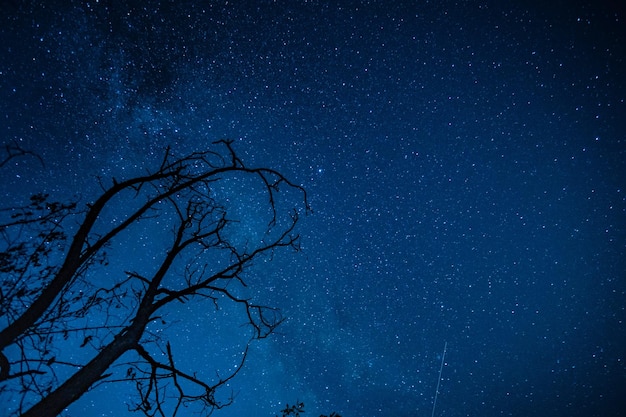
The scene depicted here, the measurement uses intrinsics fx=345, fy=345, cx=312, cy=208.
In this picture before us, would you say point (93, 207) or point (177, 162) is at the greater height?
point (177, 162)

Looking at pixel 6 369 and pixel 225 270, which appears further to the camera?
pixel 225 270

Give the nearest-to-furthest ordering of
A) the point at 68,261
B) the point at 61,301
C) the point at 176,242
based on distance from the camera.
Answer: the point at 68,261
the point at 176,242
the point at 61,301

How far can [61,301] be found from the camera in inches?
144

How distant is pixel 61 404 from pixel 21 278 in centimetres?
177

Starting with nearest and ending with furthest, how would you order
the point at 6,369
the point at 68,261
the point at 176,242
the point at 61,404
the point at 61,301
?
1. the point at 61,404
2. the point at 68,261
3. the point at 6,369
4. the point at 176,242
5. the point at 61,301

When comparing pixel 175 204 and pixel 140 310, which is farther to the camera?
pixel 175 204

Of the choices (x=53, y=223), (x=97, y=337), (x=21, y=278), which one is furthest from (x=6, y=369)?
(x=53, y=223)

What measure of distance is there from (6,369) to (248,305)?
2097 mm


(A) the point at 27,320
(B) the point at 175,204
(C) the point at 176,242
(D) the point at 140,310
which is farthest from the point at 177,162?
(A) the point at 27,320

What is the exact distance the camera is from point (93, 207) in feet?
9.01

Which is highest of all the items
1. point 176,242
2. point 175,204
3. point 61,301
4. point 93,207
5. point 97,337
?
point 175,204

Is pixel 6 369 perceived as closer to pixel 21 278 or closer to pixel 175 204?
pixel 21 278

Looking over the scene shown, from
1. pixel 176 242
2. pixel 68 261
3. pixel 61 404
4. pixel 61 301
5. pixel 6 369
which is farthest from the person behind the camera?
pixel 61 301

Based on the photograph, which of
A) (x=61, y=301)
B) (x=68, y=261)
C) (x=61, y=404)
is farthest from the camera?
(x=61, y=301)
